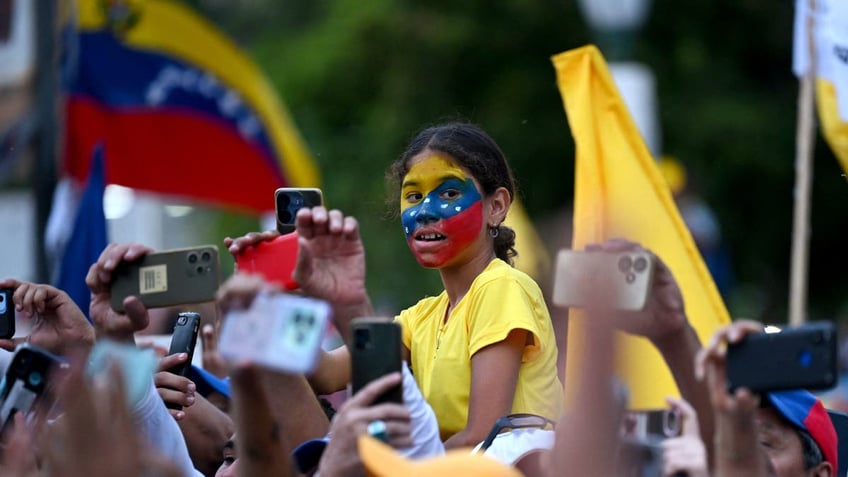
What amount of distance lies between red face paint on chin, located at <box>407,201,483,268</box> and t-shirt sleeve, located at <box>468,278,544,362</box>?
0.16 meters

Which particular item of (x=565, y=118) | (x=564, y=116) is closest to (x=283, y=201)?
(x=565, y=118)

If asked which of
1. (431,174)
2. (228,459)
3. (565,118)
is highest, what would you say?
(565,118)

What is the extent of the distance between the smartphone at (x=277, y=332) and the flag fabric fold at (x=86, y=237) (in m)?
4.18

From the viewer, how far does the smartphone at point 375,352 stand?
10.3 ft

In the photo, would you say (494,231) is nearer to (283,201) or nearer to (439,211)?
(439,211)

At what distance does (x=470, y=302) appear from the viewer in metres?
4.16

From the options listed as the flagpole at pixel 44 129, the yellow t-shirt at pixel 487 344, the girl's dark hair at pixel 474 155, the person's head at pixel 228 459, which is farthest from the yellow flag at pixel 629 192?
the flagpole at pixel 44 129

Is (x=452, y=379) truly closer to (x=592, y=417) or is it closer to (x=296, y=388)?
(x=296, y=388)

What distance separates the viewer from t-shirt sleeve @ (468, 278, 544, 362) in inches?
158

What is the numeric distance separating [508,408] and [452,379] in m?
0.20

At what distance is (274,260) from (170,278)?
0.24 meters

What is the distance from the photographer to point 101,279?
3.83 meters

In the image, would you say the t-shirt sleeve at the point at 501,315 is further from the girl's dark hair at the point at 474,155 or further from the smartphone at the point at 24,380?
the smartphone at the point at 24,380

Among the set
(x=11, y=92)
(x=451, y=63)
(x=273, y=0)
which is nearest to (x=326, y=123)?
(x=451, y=63)
